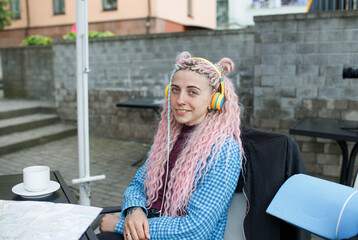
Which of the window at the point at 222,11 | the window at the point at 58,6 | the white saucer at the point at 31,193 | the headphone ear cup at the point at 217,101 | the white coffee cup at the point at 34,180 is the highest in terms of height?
the window at the point at 222,11

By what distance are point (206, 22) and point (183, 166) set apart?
16687mm

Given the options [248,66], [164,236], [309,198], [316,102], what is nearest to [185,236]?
[164,236]

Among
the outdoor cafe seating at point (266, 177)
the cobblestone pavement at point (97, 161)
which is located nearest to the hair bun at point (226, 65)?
the outdoor cafe seating at point (266, 177)

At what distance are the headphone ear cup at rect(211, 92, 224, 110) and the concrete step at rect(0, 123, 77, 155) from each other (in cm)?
497

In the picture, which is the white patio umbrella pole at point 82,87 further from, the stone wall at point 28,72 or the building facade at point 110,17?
the building facade at point 110,17

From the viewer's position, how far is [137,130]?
6594 millimetres

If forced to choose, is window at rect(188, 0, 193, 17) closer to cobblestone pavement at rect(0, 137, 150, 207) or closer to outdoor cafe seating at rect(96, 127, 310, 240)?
cobblestone pavement at rect(0, 137, 150, 207)

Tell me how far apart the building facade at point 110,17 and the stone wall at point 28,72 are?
2917mm

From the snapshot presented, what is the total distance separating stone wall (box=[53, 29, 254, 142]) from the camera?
5633 mm

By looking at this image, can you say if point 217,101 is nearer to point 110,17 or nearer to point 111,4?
point 110,17

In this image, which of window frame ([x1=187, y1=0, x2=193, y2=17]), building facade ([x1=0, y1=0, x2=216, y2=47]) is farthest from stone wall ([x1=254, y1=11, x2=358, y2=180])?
window frame ([x1=187, y1=0, x2=193, y2=17])

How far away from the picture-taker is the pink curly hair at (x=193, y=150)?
5.28 feet

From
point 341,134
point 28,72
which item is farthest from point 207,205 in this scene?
point 28,72

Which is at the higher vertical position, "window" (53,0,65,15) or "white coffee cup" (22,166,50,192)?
"window" (53,0,65,15)
